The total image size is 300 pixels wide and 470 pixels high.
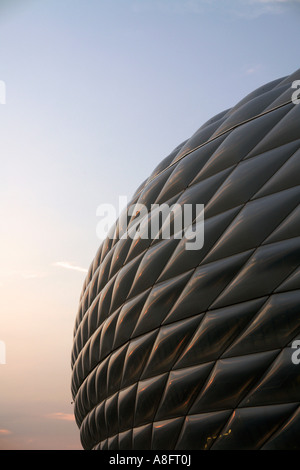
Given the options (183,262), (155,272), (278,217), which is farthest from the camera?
(155,272)

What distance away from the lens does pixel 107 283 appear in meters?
16.0

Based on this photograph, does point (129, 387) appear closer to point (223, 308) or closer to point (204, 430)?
point (204, 430)

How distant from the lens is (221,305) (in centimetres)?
962

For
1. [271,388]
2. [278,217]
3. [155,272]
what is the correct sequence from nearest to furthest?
[271,388]
[278,217]
[155,272]

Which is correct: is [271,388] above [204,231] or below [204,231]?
below

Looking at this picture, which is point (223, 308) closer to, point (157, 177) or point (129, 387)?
point (129, 387)

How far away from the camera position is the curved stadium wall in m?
8.61

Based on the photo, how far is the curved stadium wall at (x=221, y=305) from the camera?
8609 millimetres

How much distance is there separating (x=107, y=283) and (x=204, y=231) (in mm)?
6012

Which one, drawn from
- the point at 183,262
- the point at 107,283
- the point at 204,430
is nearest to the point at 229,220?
the point at 183,262
